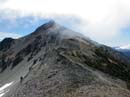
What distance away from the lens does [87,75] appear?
72.4 m

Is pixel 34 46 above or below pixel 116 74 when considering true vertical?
above

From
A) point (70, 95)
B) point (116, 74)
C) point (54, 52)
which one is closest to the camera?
point (70, 95)

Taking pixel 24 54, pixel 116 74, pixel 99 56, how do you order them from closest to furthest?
pixel 116 74 → pixel 99 56 → pixel 24 54

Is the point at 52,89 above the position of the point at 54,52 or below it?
below

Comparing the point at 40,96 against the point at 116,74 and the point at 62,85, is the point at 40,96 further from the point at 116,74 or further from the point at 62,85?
the point at 116,74

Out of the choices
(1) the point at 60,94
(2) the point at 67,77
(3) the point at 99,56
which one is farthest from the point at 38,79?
(3) the point at 99,56

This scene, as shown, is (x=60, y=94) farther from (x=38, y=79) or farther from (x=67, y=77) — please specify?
(x=38, y=79)

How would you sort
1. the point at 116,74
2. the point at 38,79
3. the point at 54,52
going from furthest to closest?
the point at 54,52 < the point at 116,74 < the point at 38,79

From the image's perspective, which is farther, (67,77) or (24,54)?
(24,54)

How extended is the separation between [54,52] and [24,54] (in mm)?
66702

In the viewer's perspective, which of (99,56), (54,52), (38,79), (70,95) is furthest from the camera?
(99,56)

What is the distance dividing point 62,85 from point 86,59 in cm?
2737

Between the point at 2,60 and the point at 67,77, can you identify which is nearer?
the point at 67,77

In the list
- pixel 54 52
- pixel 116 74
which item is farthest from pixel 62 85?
pixel 54 52
